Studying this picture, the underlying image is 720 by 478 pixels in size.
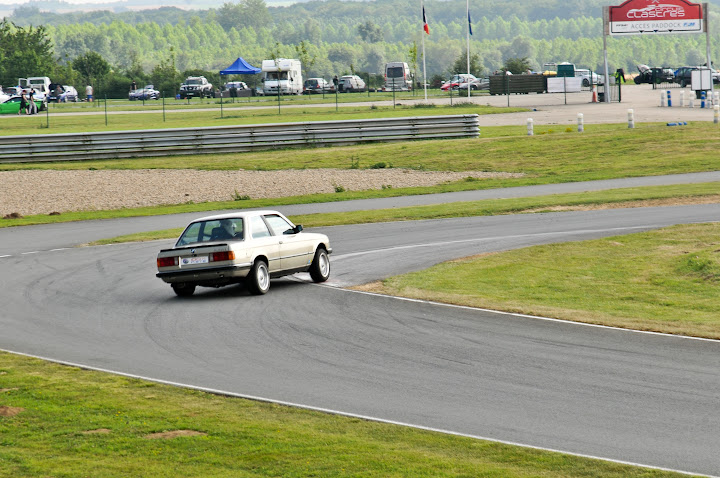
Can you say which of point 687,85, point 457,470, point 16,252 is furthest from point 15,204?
point 687,85

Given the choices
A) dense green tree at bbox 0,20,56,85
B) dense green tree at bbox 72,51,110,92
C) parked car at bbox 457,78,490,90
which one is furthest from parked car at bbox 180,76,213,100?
parked car at bbox 457,78,490,90

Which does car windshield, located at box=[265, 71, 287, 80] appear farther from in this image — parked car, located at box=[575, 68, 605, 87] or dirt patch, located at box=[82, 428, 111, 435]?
dirt patch, located at box=[82, 428, 111, 435]

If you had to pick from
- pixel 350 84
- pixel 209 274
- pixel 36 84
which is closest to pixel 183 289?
pixel 209 274

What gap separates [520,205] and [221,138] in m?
18.4

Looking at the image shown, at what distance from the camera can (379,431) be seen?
841cm

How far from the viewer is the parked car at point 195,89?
302 ft

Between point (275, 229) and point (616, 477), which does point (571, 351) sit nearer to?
point (616, 477)

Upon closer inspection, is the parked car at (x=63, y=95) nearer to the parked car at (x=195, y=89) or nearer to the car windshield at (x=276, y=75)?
the parked car at (x=195, y=89)

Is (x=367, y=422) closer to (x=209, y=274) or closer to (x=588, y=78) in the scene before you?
(x=209, y=274)

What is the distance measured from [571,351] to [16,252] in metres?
14.5

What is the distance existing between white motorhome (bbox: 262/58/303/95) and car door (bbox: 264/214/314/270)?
7765 centimetres

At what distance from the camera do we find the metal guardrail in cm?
4022

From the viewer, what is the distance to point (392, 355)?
1127 centimetres

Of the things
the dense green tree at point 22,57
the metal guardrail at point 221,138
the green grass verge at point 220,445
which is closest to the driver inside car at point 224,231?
the green grass verge at point 220,445
